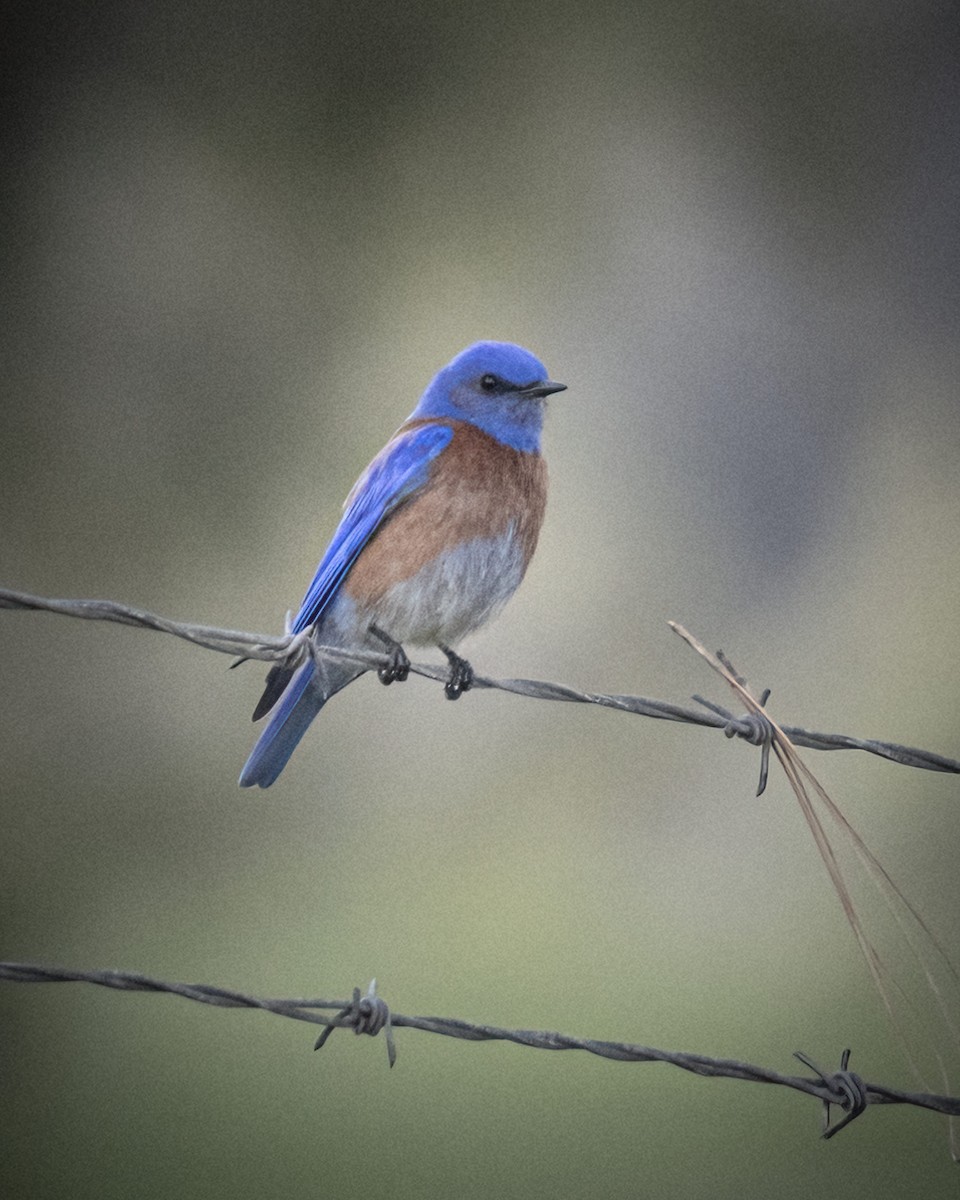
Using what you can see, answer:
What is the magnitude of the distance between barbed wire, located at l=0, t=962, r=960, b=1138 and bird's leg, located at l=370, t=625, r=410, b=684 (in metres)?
0.97

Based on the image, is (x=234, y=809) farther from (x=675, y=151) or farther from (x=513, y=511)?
(x=675, y=151)

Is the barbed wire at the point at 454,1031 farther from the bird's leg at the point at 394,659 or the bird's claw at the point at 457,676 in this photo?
the bird's claw at the point at 457,676

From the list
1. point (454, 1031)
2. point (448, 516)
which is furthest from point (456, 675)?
point (454, 1031)

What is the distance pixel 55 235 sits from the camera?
3734mm

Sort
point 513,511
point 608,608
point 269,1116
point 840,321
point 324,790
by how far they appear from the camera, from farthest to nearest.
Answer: point 840,321, point 608,608, point 324,790, point 269,1116, point 513,511

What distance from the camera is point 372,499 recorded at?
8.44 feet

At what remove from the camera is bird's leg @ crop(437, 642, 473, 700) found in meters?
2.57

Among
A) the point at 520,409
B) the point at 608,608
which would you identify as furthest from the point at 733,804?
the point at 520,409

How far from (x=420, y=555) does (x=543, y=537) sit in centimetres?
90

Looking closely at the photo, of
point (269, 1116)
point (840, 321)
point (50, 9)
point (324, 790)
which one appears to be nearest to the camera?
point (269, 1116)

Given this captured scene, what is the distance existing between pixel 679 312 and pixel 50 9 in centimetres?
226

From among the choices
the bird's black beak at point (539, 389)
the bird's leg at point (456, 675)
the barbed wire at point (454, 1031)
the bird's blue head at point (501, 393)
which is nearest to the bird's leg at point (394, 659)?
the bird's leg at point (456, 675)

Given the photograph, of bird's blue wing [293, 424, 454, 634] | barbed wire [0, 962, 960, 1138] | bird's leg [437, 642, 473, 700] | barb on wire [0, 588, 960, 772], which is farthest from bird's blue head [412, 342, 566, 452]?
barbed wire [0, 962, 960, 1138]

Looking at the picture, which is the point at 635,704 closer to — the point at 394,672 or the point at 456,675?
the point at 394,672
